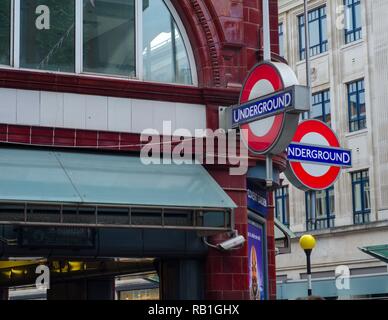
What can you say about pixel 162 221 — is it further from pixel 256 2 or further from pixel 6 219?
pixel 256 2

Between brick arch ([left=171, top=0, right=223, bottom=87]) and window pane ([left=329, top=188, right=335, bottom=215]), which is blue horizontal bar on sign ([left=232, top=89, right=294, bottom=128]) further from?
window pane ([left=329, top=188, right=335, bottom=215])

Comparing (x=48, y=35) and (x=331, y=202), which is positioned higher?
(x=331, y=202)

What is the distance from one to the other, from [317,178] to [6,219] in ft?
17.9

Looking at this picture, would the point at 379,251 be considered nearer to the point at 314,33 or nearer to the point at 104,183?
the point at 314,33

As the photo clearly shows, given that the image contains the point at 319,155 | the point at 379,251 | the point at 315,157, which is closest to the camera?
the point at 319,155

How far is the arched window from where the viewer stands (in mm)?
14016

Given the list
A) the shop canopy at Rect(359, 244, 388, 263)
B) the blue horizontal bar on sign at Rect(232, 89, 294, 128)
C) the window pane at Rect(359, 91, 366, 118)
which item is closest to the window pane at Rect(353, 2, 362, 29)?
the window pane at Rect(359, 91, 366, 118)

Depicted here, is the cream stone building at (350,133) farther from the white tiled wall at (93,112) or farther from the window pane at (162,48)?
the white tiled wall at (93,112)

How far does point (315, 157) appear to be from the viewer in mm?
15477

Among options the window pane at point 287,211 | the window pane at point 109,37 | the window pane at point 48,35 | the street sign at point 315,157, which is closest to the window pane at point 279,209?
the window pane at point 287,211

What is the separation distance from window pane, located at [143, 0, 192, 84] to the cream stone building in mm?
29629

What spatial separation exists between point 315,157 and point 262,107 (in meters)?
2.03

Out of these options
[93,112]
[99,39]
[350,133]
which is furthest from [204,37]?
[350,133]

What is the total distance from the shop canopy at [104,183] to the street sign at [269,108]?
91cm
